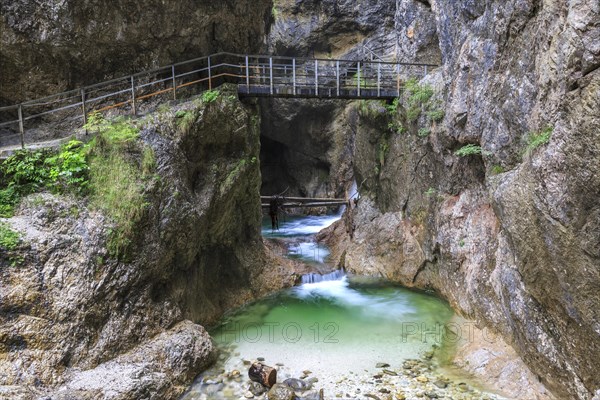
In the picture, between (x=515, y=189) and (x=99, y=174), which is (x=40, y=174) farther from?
(x=515, y=189)

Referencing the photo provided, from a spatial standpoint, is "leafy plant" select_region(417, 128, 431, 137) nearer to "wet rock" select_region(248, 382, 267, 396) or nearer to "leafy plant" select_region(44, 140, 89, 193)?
"wet rock" select_region(248, 382, 267, 396)

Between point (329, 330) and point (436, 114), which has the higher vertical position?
point (436, 114)

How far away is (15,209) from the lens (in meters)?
6.68

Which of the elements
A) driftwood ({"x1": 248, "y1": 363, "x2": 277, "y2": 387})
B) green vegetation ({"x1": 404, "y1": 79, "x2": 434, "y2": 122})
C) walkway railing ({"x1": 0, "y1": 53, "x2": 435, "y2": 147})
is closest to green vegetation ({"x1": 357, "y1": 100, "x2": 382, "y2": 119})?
walkway railing ({"x1": 0, "y1": 53, "x2": 435, "y2": 147})

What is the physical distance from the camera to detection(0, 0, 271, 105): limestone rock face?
28.7 feet

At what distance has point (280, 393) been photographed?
613 centimetres

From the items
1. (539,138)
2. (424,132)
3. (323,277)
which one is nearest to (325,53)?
(424,132)

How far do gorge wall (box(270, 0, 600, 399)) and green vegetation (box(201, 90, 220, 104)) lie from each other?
5.79m

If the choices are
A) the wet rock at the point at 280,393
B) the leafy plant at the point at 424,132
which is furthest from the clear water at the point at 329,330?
the leafy plant at the point at 424,132

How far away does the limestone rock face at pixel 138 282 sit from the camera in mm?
5727

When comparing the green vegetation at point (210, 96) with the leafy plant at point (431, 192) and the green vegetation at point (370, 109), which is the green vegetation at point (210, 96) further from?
the green vegetation at point (370, 109)

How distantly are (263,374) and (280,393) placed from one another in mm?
536

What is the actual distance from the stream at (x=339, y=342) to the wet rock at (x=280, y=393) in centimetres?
19

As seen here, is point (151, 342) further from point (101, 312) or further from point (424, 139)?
point (424, 139)
